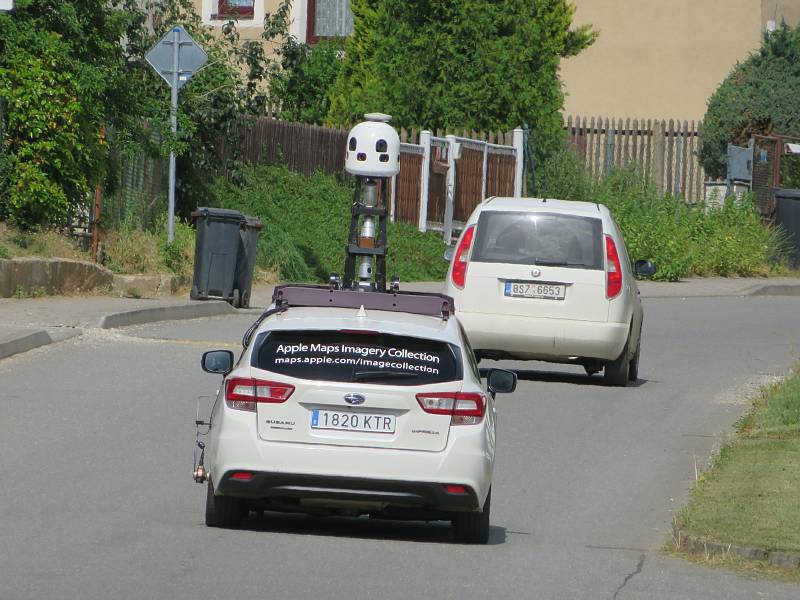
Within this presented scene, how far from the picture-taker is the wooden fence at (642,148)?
132ft

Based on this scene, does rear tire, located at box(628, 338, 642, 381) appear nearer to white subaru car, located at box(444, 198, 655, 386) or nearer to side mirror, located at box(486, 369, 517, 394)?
white subaru car, located at box(444, 198, 655, 386)

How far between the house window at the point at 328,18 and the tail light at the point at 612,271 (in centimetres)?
3426

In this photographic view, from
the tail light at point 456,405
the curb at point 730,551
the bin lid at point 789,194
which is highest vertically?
the bin lid at point 789,194

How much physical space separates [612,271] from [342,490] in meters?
8.57

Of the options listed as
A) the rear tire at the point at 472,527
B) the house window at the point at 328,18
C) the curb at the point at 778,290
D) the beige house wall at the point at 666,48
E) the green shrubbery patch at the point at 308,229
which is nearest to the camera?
the rear tire at the point at 472,527

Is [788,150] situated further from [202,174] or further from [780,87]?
[202,174]

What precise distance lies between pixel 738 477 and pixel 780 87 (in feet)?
114

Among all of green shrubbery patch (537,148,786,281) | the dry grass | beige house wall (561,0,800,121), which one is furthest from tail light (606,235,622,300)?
beige house wall (561,0,800,121)

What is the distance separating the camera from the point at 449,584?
850cm

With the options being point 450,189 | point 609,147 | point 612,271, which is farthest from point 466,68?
point 612,271

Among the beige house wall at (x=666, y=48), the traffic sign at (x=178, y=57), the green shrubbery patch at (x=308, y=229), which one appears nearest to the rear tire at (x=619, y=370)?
the traffic sign at (x=178, y=57)

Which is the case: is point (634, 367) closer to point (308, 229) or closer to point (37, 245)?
point (37, 245)

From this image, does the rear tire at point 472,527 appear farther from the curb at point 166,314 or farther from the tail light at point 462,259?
the curb at point 166,314

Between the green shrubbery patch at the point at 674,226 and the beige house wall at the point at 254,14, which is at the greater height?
the beige house wall at the point at 254,14
